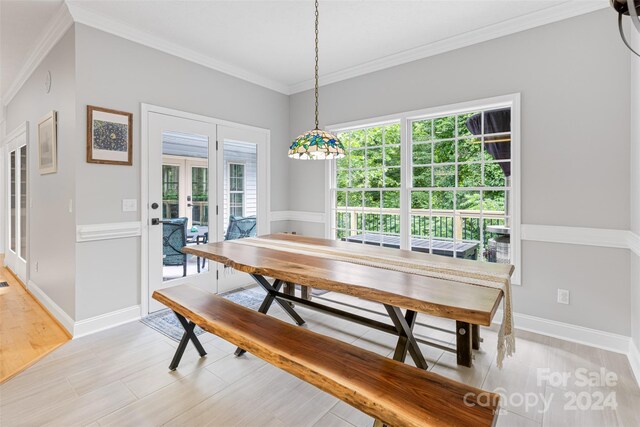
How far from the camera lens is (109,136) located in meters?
2.94

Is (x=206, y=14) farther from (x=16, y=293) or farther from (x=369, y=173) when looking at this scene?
(x=16, y=293)

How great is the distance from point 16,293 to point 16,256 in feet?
3.75

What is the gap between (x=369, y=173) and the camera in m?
4.03

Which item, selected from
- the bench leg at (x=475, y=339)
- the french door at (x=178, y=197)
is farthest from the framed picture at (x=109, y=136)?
the bench leg at (x=475, y=339)

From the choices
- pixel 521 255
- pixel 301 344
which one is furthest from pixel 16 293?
pixel 521 255

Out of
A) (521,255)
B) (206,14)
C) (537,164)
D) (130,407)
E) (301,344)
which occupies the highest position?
(206,14)

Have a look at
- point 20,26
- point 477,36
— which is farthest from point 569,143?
point 20,26

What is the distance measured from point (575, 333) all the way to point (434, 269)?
184 centimetres

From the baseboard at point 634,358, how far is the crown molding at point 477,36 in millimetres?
2632

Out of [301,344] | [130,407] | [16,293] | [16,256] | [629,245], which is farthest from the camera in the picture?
[16,256]

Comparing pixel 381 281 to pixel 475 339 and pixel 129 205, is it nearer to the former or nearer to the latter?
pixel 475 339

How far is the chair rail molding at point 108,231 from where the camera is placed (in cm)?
280

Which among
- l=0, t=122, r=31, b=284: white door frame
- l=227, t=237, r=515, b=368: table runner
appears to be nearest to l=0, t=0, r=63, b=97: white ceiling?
l=0, t=122, r=31, b=284: white door frame

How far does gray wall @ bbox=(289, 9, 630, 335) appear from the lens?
2.53 meters
